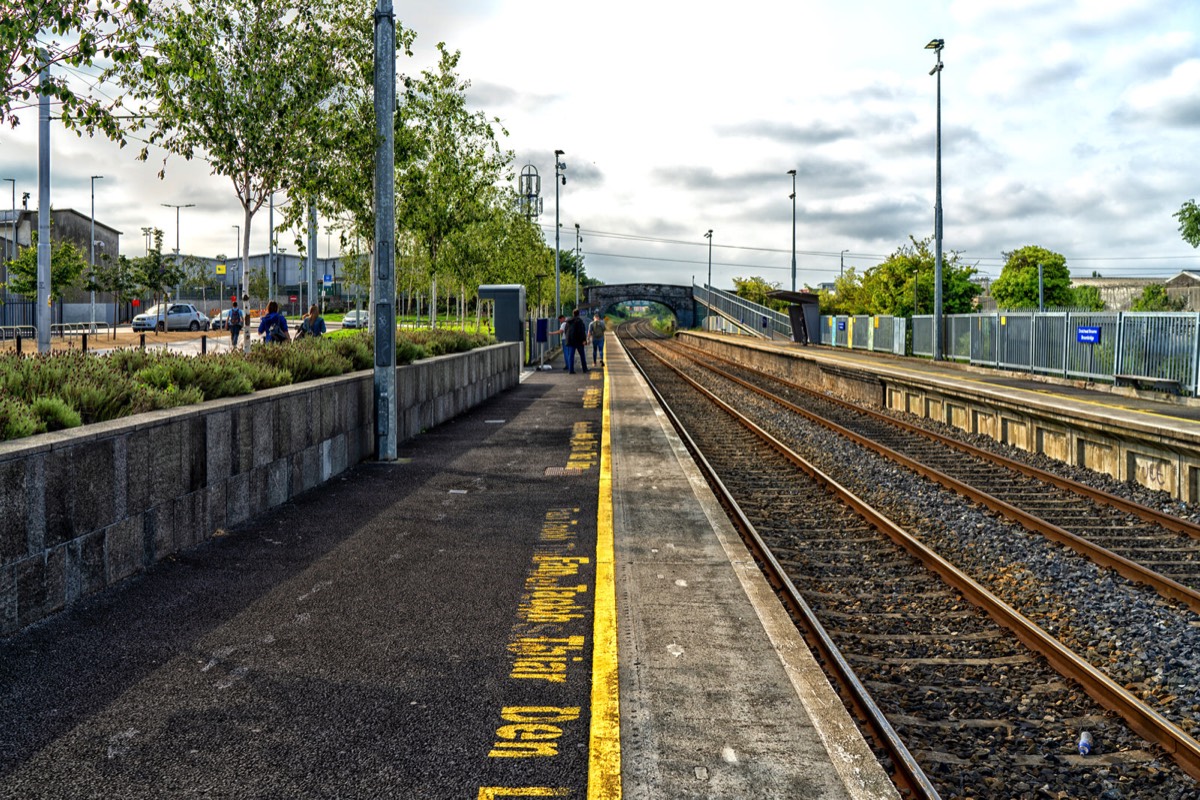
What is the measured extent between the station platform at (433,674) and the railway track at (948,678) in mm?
415

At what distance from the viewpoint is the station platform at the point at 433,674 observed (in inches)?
157

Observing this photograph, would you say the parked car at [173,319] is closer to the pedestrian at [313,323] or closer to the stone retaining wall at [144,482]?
the pedestrian at [313,323]

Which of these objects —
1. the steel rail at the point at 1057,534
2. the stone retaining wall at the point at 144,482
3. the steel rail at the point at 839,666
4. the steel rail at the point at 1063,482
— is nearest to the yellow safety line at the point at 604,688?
the steel rail at the point at 839,666

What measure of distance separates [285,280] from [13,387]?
418 feet

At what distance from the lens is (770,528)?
9523 millimetres

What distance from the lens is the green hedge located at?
681cm

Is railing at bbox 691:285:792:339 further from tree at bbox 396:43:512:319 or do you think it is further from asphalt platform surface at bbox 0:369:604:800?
asphalt platform surface at bbox 0:369:604:800

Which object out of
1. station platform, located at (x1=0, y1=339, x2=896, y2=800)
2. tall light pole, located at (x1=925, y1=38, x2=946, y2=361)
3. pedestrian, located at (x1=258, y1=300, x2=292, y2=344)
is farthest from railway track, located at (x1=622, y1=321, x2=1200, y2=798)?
tall light pole, located at (x1=925, y1=38, x2=946, y2=361)

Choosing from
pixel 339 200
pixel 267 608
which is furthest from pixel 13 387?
pixel 339 200

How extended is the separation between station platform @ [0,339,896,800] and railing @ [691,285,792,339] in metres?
51.7

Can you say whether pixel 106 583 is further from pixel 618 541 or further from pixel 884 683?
pixel 884 683

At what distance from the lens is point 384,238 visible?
12.7m

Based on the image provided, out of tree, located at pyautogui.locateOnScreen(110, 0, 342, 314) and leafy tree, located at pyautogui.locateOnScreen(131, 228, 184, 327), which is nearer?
tree, located at pyautogui.locateOnScreen(110, 0, 342, 314)

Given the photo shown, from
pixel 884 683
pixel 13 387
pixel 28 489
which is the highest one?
pixel 13 387
